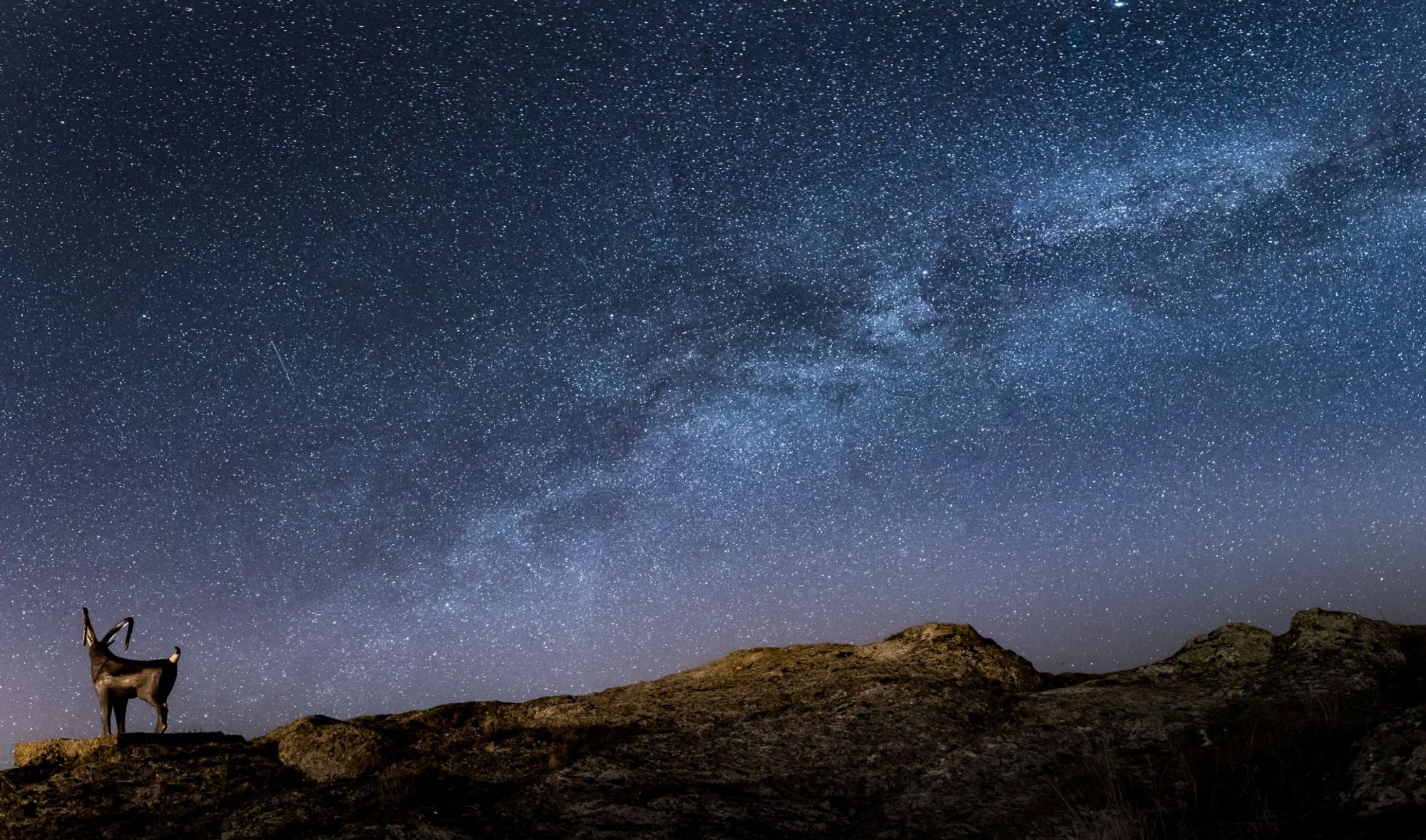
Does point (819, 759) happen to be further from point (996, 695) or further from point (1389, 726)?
point (1389, 726)

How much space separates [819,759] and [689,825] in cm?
186

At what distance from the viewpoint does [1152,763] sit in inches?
318

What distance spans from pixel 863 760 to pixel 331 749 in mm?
5607

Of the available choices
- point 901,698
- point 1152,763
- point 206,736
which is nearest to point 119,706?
point 206,736

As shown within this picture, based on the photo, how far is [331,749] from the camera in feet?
31.7

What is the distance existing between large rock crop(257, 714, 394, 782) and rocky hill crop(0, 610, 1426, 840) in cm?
3

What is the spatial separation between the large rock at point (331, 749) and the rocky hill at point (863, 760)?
0.03 metres

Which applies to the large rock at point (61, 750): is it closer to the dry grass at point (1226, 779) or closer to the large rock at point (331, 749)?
the large rock at point (331, 749)

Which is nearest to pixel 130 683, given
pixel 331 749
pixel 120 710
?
pixel 120 710

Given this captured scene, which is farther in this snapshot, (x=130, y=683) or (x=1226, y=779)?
(x=130, y=683)

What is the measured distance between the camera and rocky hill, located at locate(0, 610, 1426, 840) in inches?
279

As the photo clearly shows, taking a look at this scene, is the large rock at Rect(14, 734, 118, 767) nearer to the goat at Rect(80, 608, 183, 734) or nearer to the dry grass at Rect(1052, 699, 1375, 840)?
the goat at Rect(80, 608, 183, 734)

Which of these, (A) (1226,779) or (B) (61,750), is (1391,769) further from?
(B) (61,750)

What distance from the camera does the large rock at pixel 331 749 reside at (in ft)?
30.8
